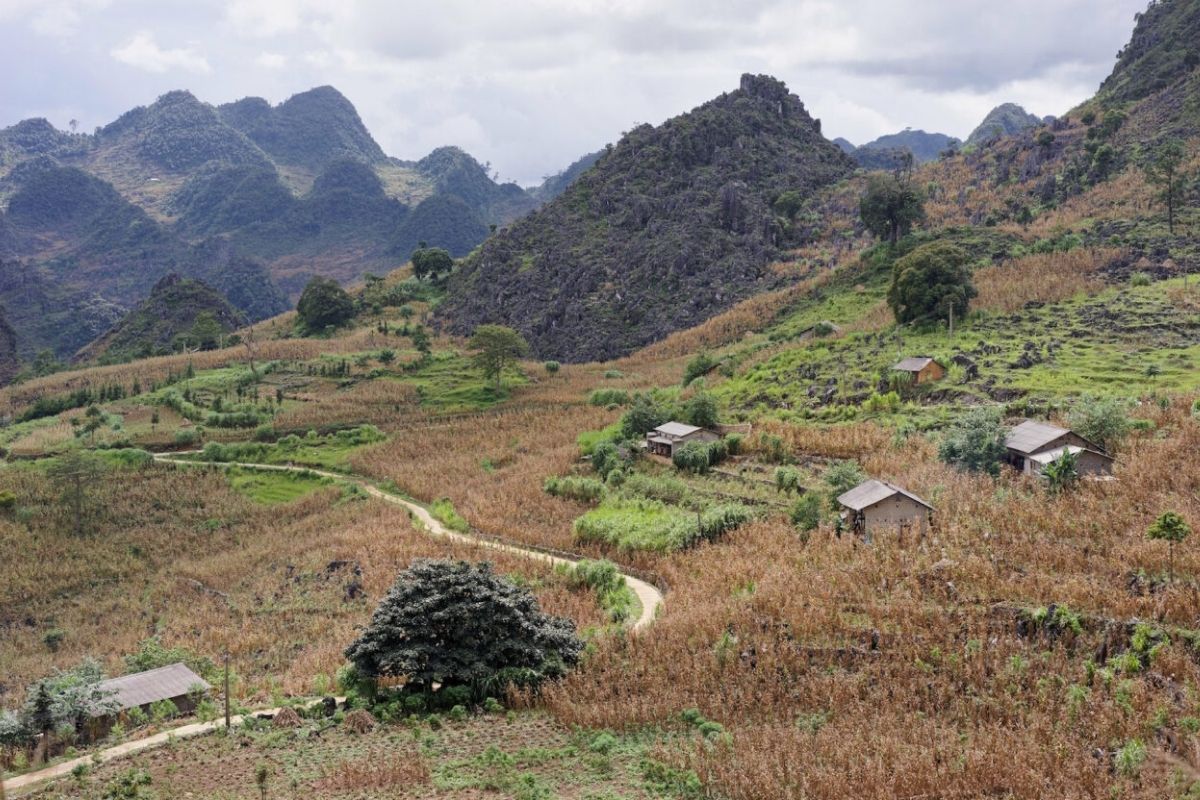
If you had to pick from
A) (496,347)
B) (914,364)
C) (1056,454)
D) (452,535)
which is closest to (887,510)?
(1056,454)

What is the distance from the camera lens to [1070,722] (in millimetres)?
16109


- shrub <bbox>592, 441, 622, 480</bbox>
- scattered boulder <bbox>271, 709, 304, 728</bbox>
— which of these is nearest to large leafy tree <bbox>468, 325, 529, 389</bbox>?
shrub <bbox>592, 441, 622, 480</bbox>

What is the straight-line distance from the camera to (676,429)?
44781mm

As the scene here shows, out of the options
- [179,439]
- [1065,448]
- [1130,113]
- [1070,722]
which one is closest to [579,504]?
[1065,448]

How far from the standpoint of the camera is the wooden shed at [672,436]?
44156mm

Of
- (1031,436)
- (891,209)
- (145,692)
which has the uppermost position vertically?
(891,209)

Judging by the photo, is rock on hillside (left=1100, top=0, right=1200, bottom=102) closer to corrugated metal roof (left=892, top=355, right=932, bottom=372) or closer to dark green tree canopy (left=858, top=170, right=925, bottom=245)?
dark green tree canopy (left=858, top=170, right=925, bottom=245)

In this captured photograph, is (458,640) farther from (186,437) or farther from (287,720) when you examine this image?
(186,437)

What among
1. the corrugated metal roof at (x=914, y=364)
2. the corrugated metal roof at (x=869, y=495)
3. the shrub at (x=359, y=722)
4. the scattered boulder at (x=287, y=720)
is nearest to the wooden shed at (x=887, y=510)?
the corrugated metal roof at (x=869, y=495)

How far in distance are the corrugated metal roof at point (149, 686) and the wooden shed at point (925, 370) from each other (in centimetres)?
3573

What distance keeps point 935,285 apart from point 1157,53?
59661 millimetres

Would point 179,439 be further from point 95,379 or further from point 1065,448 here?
point 1065,448

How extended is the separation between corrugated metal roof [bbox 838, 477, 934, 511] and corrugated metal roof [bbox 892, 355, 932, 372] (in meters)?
16.5

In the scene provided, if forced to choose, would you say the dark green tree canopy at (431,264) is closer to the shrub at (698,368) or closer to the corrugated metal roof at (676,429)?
the shrub at (698,368)
